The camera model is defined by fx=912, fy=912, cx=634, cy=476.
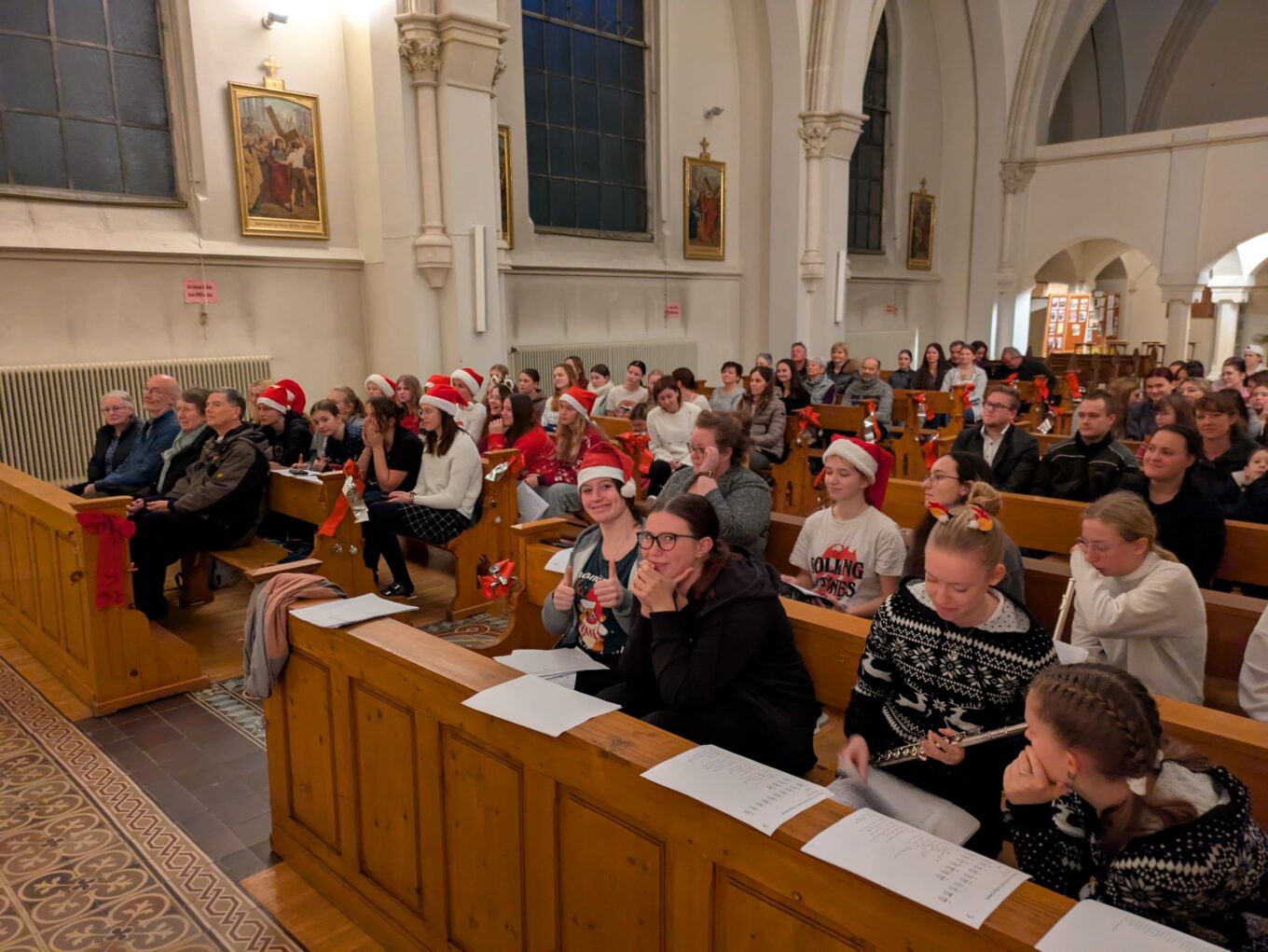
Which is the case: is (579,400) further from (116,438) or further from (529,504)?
(116,438)

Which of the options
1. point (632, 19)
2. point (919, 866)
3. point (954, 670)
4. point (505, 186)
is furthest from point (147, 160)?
point (919, 866)

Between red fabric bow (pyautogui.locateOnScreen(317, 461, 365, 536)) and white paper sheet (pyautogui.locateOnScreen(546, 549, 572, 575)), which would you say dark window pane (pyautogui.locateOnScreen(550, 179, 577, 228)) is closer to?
red fabric bow (pyautogui.locateOnScreen(317, 461, 365, 536))

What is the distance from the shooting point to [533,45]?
1139 centimetres

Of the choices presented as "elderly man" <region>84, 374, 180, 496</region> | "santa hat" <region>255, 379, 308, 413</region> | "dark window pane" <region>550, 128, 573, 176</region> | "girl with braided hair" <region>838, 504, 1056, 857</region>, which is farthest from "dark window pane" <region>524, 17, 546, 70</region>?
"girl with braided hair" <region>838, 504, 1056, 857</region>

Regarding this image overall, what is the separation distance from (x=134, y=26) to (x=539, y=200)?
4723 mm

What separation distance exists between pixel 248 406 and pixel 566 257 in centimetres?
458

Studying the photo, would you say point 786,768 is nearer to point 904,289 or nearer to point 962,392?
point 962,392

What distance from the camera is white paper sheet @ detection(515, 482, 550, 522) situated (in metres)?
6.26

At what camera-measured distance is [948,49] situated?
1714cm

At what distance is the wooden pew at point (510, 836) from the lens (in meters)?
1.62

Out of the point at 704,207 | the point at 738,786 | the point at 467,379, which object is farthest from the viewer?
the point at 704,207

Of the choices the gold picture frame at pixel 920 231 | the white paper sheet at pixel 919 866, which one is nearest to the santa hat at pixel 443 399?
the white paper sheet at pixel 919 866

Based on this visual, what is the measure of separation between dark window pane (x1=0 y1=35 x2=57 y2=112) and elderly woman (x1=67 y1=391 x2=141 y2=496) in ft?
11.7

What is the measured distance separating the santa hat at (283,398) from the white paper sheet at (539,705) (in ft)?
16.9
